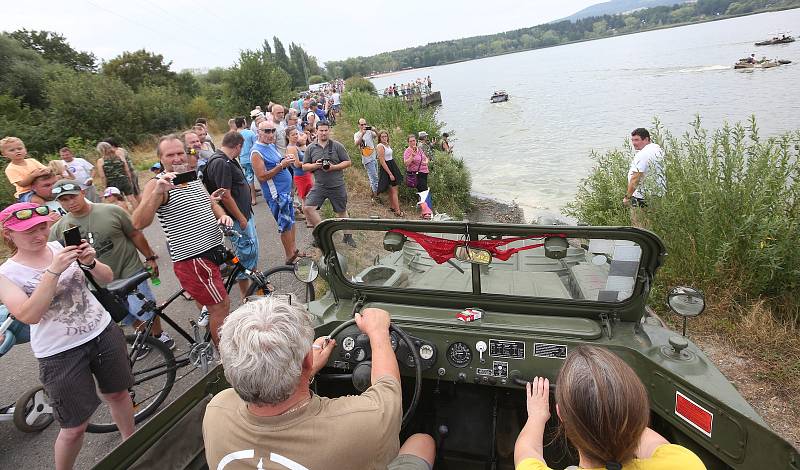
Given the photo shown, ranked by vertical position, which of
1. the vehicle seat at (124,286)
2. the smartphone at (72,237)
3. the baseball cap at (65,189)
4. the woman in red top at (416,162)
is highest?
the baseball cap at (65,189)

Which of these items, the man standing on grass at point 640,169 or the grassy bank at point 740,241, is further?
the man standing on grass at point 640,169

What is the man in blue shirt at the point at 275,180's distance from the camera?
5.70 m

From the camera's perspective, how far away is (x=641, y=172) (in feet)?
20.7

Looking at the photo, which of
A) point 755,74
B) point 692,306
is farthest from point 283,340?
point 755,74

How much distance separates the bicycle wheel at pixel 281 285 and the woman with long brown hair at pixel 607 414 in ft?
10.6

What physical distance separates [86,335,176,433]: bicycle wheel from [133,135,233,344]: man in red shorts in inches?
20.7

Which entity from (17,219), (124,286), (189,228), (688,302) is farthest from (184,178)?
(688,302)

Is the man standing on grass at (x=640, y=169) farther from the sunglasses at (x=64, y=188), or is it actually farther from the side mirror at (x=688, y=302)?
the sunglasses at (x=64, y=188)

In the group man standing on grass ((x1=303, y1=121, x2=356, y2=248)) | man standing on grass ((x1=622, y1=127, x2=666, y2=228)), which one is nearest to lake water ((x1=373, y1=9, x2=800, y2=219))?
man standing on grass ((x1=622, y1=127, x2=666, y2=228))

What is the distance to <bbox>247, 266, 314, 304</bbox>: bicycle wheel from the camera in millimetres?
4316

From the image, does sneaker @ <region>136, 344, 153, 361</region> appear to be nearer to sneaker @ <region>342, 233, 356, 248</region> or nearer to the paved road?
the paved road

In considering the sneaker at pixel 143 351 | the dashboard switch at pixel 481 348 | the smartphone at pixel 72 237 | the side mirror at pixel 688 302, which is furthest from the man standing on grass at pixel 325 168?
the side mirror at pixel 688 302

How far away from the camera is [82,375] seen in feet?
8.61

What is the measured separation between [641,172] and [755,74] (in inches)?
1424
